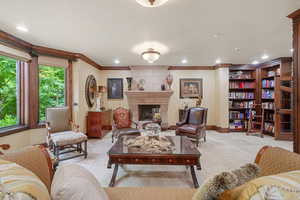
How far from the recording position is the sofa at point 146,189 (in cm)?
104

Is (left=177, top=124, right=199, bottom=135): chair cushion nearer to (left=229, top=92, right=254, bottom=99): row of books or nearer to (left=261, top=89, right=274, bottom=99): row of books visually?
(left=229, top=92, right=254, bottom=99): row of books

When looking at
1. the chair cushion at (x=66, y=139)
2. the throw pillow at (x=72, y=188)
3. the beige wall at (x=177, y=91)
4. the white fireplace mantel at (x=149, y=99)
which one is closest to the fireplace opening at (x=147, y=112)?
the white fireplace mantel at (x=149, y=99)

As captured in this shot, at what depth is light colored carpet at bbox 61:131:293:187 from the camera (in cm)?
226

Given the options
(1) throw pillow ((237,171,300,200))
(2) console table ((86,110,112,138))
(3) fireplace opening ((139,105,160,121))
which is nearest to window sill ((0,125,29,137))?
(2) console table ((86,110,112,138))

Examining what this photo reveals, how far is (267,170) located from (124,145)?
185 cm

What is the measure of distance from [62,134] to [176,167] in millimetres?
2314

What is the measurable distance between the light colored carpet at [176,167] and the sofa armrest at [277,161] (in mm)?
705

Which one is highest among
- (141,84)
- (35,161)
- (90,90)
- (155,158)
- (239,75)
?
(239,75)

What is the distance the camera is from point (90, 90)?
15.9 feet

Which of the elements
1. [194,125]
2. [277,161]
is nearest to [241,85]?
[194,125]

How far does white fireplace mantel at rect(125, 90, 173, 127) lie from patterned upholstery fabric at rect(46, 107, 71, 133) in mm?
2431

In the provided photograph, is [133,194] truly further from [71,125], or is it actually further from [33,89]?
[33,89]

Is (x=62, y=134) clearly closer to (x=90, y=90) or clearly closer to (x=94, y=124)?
(x=94, y=124)

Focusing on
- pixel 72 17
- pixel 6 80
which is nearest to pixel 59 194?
pixel 72 17
